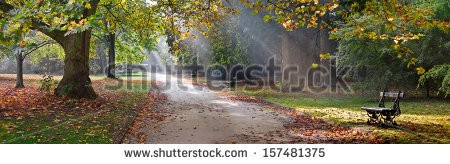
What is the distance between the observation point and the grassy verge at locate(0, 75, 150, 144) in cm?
859

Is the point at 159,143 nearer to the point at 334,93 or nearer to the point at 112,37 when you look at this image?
the point at 334,93

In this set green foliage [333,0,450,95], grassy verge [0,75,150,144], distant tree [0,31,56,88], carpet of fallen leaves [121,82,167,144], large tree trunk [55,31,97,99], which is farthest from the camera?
green foliage [333,0,450,95]

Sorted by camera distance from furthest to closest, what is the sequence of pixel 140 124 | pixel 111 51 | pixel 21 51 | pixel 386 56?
1. pixel 111 51
2. pixel 21 51
3. pixel 386 56
4. pixel 140 124

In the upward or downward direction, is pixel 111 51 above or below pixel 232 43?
below

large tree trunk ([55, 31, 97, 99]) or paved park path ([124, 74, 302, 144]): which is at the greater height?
large tree trunk ([55, 31, 97, 99])

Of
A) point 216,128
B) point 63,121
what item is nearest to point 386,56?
point 216,128

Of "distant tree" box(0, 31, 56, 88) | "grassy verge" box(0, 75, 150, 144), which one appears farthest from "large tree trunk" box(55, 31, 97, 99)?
"distant tree" box(0, 31, 56, 88)

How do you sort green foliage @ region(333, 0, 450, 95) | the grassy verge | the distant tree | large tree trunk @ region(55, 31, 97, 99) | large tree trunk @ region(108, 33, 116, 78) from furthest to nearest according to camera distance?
large tree trunk @ region(108, 33, 116, 78), green foliage @ region(333, 0, 450, 95), large tree trunk @ region(55, 31, 97, 99), the distant tree, the grassy verge

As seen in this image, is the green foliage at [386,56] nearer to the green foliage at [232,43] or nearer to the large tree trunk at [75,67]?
the green foliage at [232,43]

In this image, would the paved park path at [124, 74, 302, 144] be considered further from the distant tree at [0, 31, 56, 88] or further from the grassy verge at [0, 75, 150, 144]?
the distant tree at [0, 31, 56, 88]

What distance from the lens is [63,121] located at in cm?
1105

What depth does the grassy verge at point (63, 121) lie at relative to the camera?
8586 mm

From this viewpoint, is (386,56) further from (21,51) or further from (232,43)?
(21,51)

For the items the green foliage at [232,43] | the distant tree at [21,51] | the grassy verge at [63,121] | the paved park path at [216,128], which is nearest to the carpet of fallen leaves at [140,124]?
the paved park path at [216,128]
